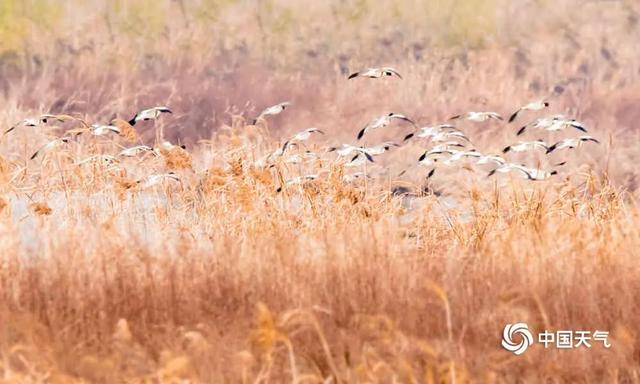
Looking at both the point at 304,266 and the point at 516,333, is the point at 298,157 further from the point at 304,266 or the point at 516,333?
the point at 516,333

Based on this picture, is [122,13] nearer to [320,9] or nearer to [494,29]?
[320,9]

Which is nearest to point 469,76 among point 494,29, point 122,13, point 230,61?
point 494,29

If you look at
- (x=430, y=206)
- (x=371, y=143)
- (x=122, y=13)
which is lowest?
(x=430, y=206)

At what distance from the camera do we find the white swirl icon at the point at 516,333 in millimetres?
5641

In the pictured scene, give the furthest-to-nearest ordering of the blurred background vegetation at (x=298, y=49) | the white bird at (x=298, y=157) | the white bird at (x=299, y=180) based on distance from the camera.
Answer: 1. the blurred background vegetation at (x=298, y=49)
2. the white bird at (x=298, y=157)
3. the white bird at (x=299, y=180)

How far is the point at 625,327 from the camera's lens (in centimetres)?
591

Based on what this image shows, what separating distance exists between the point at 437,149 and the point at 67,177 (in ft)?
8.50

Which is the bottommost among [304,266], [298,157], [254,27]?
[304,266]

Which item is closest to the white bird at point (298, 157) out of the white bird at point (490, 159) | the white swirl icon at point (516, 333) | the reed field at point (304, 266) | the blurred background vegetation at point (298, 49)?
the reed field at point (304, 266)

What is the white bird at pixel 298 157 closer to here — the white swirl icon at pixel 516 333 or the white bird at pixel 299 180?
the white bird at pixel 299 180

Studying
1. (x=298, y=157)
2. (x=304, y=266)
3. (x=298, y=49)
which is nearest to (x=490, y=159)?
(x=298, y=157)

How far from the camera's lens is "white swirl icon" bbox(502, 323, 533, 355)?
564 cm

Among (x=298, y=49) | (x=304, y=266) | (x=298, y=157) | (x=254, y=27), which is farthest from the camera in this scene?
(x=254, y=27)

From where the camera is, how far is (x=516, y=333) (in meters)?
5.75
